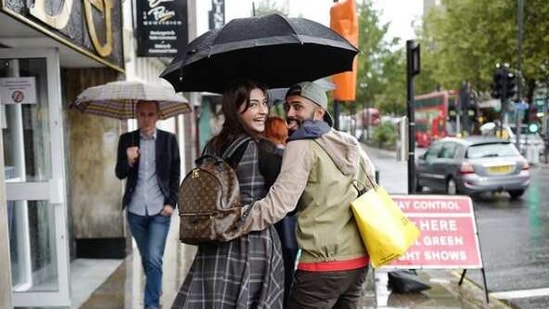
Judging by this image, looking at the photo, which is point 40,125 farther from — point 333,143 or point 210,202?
point 333,143

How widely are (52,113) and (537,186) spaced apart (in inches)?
569

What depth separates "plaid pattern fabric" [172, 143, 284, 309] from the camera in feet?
8.31

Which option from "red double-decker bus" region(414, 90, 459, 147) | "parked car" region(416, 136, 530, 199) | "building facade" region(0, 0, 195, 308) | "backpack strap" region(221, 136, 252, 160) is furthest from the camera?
"red double-decker bus" region(414, 90, 459, 147)

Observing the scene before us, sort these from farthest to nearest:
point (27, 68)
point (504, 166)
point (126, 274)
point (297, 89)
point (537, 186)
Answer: point (537, 186) → point (504, 166) → point (126, 274) → point (27, 68) → point (297, 89)

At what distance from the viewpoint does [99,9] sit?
6.12 metres

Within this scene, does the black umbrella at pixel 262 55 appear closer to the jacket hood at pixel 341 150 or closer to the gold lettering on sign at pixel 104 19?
the jacket hood at pixel 341 150

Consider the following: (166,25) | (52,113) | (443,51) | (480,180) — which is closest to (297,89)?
(52,113)

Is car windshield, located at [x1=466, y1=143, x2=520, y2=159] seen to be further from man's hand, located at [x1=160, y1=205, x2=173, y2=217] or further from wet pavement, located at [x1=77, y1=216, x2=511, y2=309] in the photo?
man's hand, located at [x1=160, y1=205, x2=173, y2=217]

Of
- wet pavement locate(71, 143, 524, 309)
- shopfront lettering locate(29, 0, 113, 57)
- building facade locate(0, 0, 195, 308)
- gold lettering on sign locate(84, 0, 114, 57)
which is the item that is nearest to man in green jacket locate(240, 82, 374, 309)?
building facade locate(0, 0, 195, 308)

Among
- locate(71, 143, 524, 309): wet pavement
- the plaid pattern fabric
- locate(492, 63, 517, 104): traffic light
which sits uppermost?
locate(492, 63, 517, 104): traffic light

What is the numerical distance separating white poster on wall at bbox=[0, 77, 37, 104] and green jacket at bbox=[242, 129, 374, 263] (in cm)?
315

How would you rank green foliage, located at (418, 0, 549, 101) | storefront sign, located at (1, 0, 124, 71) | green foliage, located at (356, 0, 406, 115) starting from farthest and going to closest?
green foliage, located at (356, 0, 406, 115) < green foliage, located at (418, 0, 549, 101) < storefront sign, located at (1, 0, 124, 71)

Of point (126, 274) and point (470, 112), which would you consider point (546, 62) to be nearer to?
point (470, 112)

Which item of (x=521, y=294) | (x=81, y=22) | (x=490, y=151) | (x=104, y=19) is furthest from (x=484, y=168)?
(x=81, y=22)
